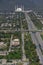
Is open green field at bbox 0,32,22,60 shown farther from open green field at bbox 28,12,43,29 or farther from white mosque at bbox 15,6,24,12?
white mosque at bbox 15,6,24,12

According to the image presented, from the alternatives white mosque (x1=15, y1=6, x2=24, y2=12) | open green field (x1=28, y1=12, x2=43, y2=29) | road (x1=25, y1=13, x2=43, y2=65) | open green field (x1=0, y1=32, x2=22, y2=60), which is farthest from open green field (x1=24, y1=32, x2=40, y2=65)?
white mosque (x1=15, y1=6, x2=24, y2=12)

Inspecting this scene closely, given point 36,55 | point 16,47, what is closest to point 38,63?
point 36,55

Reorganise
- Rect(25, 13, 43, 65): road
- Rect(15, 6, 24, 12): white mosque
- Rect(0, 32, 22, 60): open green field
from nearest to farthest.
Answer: Rect(0, 32, 22, 60): open green field < Rect(25, 13, 43, 65): road < Rect(15, 6, 24, 12): white mosque

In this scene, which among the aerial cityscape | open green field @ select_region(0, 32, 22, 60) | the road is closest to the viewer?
the aerial cityscape

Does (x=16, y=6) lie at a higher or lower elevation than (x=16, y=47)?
higher

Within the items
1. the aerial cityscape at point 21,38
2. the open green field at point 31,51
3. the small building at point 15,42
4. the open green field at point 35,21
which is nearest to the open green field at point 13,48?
the aerial cityscape at point 21,38

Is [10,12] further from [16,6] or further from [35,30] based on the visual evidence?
[35,30]

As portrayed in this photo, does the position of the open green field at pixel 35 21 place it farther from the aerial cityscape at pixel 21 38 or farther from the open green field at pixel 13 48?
the open green field at pixel 13 48
